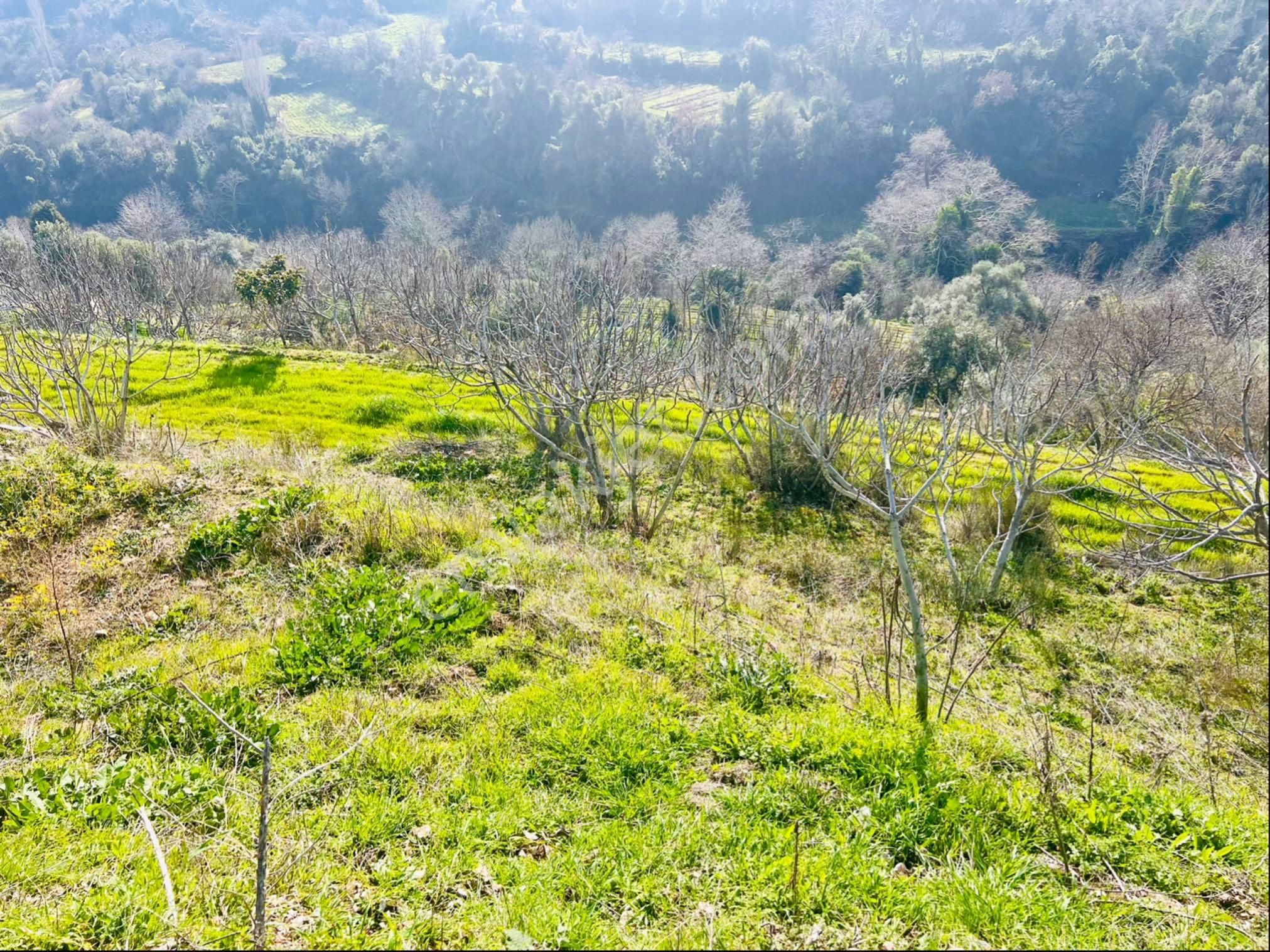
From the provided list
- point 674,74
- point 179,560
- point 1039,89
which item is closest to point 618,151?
point 674,74

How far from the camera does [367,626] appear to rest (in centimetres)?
560

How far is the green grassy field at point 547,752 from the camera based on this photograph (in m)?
2.95

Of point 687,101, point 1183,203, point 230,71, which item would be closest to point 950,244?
point 1183,203

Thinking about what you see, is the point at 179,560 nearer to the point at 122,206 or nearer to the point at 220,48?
the point at 122,206

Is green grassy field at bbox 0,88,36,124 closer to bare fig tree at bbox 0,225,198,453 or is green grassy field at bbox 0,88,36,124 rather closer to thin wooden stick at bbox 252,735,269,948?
bare fig tree at bbox 0,225,198,453

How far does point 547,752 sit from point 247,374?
63.8ft

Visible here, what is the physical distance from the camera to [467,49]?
11075cm

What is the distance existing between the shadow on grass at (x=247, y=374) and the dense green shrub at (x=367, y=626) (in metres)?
14.3

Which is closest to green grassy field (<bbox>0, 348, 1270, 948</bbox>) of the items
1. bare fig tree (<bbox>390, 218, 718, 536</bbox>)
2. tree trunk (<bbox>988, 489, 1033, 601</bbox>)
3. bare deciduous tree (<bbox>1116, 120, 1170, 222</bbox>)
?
tree trunk (<bbox>988, 489, 1033, 601</bbox>)

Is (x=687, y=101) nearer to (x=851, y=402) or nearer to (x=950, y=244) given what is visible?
(x=950, y=244)

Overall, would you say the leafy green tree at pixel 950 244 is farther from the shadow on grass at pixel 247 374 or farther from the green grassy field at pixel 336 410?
the shadow on grass at pixel 247 374

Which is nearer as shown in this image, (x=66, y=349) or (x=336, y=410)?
(x=66, y=349)

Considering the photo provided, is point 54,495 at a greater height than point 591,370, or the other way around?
point 591,370

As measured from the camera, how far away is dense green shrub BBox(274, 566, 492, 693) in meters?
5.06
